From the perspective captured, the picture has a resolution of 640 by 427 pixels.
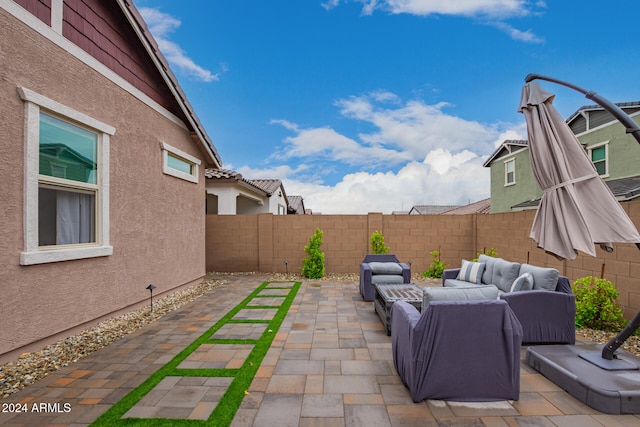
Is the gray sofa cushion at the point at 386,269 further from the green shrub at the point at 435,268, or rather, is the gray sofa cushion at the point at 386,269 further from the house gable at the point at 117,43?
the house gable at the point at 117,43

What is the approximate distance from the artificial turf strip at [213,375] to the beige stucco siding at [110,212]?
1.70 metres

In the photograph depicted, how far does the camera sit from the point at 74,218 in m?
4.22

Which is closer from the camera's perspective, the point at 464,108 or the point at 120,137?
the point at 120,137

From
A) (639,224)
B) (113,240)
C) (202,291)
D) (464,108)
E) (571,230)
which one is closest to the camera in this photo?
(571,230)

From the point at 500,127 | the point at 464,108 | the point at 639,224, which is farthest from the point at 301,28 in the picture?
the point at 639,224

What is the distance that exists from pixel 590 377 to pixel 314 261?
6.75 meters

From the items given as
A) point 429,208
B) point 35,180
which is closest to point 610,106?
point 35,180

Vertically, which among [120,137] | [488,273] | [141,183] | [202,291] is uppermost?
[120,137]

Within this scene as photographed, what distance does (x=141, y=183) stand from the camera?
5.53 meters

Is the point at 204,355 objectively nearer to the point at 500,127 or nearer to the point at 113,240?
the point at 113,240

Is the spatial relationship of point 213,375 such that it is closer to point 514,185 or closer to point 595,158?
point 595,158

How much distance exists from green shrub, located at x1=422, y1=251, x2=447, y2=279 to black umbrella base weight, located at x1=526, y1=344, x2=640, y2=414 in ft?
17.6

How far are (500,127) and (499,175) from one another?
5345 millimetres

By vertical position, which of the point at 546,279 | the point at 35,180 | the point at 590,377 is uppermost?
the point at 35,180
